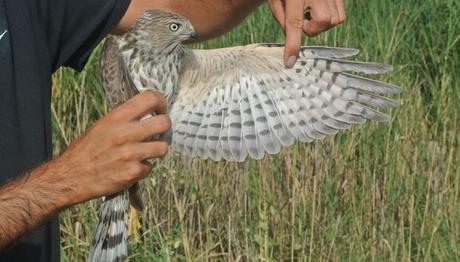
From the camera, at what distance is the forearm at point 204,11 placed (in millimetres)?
3482

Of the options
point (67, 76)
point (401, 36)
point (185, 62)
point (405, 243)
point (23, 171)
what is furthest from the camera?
point (401, 36)

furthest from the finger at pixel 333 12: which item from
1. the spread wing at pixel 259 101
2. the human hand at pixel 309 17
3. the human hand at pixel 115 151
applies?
the human hand at pixel 115 151

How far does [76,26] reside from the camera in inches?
130

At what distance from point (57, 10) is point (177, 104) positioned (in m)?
0.59

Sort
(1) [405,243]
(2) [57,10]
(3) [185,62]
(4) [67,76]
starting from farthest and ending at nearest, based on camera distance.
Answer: (4) [67,76]
(1) [405,243]
(3) [185,62]
(2) [57,10]

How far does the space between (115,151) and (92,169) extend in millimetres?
80

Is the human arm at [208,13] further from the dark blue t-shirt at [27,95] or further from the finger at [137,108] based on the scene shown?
the finger at [137,108]

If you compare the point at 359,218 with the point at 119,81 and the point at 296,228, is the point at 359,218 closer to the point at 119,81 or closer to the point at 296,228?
the point at 296,228

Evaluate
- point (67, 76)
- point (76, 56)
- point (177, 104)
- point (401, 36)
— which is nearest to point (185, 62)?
point (177, 104)

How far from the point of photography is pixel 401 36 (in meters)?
6.37

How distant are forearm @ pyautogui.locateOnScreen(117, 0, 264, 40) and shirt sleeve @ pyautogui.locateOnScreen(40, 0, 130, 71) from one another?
0.08 metres

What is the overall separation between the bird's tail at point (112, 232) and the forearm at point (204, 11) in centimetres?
52

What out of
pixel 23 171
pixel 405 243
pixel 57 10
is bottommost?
pixel 405 243

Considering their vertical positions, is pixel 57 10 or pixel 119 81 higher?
pixel 57 10
